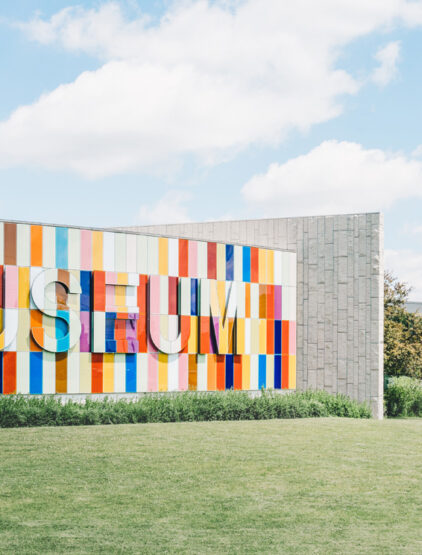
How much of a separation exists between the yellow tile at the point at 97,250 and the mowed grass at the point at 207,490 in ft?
18.2

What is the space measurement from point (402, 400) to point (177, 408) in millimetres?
14288

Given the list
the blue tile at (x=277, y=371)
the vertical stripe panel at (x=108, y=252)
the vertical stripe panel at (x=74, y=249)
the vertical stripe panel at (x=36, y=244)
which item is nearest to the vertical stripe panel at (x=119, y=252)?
Result: the vertical stripe panel at (x=108, y=252)

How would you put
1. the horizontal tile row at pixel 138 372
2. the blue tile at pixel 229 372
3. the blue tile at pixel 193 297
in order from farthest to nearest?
the blue tile at pixel 229 372, the blue tile at pixel 193 297, the horizontal tile row at pixel 138 372

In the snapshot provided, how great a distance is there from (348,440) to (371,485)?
4916 millimetres

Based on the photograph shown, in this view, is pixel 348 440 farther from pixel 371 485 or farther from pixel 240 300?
pixel 240 300

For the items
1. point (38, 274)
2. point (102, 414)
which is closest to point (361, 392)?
point (102, 414)

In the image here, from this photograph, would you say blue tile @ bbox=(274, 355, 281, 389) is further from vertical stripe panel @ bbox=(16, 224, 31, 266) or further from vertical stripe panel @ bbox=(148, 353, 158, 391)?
vertical stripe panel @ bbox=(16, 224, 31, 266)

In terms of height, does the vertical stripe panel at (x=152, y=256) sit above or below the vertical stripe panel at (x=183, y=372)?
above

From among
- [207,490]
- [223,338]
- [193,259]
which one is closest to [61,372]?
[223,338]

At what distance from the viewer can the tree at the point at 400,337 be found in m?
33.2

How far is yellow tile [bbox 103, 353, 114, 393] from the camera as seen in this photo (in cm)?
2209

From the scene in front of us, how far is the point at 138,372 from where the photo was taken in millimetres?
22703

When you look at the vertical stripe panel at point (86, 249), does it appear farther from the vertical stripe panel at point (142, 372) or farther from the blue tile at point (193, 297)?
the blue tile at point (193, 297)

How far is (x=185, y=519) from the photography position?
A: 35.1 ft
